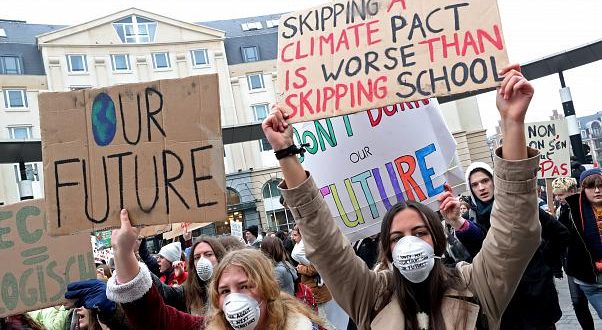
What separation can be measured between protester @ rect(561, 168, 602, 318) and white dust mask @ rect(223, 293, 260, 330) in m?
3.32

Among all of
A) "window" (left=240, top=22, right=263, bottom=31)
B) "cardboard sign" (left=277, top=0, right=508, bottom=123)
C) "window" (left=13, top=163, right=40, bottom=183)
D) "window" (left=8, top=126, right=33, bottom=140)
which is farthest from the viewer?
"window" (left=240, top=22, right=263, bottom=31)

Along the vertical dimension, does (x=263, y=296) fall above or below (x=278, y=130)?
below

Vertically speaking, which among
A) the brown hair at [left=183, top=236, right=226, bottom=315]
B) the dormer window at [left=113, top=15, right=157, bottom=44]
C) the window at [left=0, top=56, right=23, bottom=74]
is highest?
the dormer window at [left=113, top=15, right=157, bottom=44]

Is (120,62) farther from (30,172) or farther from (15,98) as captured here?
(30,172)

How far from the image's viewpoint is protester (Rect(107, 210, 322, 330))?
7.68 ft

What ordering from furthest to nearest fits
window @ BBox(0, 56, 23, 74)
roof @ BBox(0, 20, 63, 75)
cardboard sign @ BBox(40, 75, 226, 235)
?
roof @ BBox(0, 20, 63, 75), window @ BBox(0, 56, 23, 74), cardboard sign @ BBox(40, 75, 226, 235)

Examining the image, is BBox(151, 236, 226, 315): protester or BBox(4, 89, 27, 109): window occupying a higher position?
BBox(4, 89, 27, 109): window

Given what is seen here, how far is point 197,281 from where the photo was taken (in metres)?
3.98

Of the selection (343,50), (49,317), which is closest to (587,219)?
(343,50)

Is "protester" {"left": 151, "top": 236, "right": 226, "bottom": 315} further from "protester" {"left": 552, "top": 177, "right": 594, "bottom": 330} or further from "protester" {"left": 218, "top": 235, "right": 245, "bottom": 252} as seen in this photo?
"protester" {"left": 552, "top": 177, "right": 594, "bottom": 330}

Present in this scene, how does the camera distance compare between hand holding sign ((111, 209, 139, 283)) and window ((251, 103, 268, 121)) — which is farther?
window ((251, 103, 268, 121))

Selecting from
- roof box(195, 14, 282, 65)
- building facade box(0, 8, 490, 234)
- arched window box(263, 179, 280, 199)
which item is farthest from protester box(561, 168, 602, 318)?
roof box(195, 14, 282, 65)

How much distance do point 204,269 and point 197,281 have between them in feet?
0.38

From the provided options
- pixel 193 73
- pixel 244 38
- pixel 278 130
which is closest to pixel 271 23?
pixel 244 38
